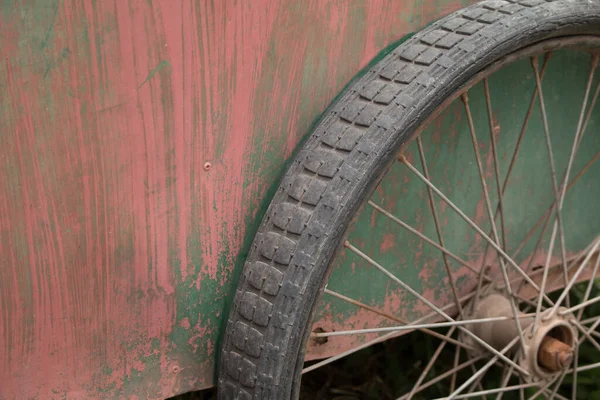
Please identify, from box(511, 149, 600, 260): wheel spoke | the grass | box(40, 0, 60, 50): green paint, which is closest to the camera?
box(40, 0, 60, 50): green paint

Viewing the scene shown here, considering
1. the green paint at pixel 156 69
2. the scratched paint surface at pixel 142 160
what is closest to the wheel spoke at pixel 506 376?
the scratched paint surface at pixel 142 160

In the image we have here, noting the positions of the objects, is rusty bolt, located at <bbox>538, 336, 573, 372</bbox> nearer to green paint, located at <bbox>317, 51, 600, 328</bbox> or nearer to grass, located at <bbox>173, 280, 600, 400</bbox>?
green paint, located at <bbox>317, 51, 600, 328</bbox>

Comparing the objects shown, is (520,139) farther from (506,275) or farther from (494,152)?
(506,275)

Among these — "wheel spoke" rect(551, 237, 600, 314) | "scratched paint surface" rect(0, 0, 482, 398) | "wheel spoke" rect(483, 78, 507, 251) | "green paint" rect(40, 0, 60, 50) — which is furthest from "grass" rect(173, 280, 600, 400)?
"green paint" rect(40, 0, 60, 50)

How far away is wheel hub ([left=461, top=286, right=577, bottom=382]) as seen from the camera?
181 centimetres

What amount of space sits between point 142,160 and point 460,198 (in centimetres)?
83

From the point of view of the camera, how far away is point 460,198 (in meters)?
1.87

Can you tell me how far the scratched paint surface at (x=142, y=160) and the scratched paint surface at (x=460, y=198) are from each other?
A: 279 millimetres

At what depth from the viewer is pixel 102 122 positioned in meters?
1.33

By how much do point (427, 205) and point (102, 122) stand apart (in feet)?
2.70

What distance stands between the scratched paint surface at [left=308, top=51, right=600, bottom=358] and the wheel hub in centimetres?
8

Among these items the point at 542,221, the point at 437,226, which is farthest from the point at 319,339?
the point at 542,221

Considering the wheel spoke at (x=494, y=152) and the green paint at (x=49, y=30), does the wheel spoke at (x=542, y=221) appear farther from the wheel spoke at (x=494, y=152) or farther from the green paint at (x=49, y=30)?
the green paint at (x=49, y=30)

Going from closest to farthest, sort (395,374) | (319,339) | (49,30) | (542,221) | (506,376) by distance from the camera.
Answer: (49,30)
(319,339)
(506,376)
(542,221)
(395,374)
